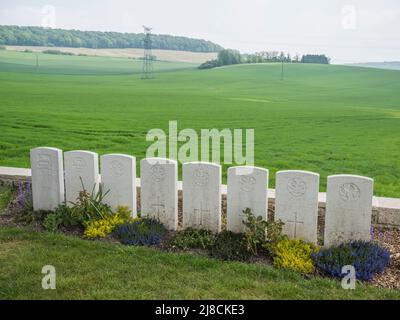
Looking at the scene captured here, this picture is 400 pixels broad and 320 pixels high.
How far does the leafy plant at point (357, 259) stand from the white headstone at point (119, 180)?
2.53 m

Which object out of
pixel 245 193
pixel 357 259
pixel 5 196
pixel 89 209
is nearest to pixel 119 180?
pixel 89 209

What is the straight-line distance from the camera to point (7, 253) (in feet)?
17.5

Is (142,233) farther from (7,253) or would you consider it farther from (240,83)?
(240,83)

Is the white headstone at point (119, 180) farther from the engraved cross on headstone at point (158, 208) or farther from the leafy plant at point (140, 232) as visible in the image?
the leafy plant at point (140, 232)

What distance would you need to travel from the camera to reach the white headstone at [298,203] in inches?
214

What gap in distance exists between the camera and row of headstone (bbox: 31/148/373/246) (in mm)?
5355

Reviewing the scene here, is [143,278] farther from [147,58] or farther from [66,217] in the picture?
[147,58]

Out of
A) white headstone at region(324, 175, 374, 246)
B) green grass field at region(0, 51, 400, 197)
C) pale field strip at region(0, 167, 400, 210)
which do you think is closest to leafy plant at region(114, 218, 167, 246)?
pale field strip at region(0, 167, 400, 210)

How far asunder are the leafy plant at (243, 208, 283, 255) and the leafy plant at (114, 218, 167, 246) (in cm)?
112

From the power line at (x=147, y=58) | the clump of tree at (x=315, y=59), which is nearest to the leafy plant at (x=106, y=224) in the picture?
the power line at (x=147, y=58)

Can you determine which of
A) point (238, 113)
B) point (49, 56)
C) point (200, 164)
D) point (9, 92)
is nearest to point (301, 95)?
point (238, 113)

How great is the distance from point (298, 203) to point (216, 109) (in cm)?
1008

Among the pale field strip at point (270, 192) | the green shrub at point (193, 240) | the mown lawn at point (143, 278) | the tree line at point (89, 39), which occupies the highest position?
the tree line at point (89, 39)

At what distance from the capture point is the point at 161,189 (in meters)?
6.09
